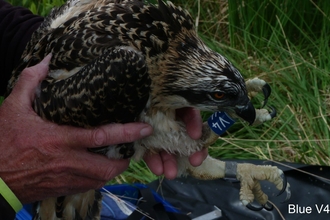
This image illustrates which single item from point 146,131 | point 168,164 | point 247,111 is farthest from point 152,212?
point 247,111

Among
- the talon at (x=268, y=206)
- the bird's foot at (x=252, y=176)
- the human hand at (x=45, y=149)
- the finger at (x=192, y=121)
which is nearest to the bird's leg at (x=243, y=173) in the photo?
the bird's foot at (x=252, y=176)

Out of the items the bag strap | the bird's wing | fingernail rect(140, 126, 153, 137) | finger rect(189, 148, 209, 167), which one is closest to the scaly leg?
finger rect(189, 148, 209, 167)

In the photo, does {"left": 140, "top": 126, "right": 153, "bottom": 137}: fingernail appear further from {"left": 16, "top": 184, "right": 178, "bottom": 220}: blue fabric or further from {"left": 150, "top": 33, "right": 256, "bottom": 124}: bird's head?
{"left": 16, "top": 184, "right": 178, "bottom": 220}: blue fabric

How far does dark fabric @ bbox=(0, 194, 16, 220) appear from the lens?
282 centimetres

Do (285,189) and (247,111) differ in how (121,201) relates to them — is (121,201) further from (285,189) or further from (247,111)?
(247,111)

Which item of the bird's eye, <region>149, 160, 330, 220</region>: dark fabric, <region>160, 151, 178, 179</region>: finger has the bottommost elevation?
<region>149, 160, 330, 220</region>: dark fabric

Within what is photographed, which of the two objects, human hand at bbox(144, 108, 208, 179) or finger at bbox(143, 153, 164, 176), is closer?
human hand at bbox(144, 108, 208, 179)

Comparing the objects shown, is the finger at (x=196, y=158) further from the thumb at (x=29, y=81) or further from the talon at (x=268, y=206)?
the thumb at (x=29, y=81)

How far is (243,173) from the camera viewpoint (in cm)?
328

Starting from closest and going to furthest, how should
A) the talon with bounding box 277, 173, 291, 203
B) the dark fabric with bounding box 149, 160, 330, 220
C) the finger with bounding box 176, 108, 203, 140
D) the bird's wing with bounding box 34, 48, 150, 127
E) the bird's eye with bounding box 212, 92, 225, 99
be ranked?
the bird's wing with bounding box 34, 48, 150, 127, the bird's eye with bounding box 212, 92, 225, 99, the finger with bounding box 176, 108, 203, 140, the talon with bounding box 277, 173, 291, 203, the dark fabric with bounding box 149, 160, 330, 220

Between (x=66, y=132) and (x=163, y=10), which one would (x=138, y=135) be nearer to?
(x=66, y=132)

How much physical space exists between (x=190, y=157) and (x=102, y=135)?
57cm

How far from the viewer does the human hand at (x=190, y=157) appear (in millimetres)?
3047

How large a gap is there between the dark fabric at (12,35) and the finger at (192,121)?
3.02 feet
